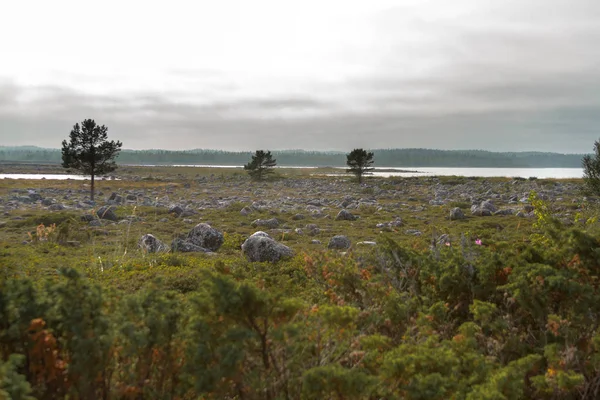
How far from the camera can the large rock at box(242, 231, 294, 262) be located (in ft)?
40.7

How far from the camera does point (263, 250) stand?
41.1ft

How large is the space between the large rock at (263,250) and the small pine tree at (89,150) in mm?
27172

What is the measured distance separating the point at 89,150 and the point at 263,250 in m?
29.2

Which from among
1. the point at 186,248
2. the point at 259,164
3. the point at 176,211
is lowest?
the point at 186,248

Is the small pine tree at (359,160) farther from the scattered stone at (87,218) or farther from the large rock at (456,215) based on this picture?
the scattered stone at (87,218)

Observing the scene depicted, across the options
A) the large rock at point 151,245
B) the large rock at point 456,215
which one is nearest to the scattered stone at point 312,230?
the large rock at point 151,245

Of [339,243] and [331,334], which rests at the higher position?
[331,334]

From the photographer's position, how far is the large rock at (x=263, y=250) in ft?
40.7

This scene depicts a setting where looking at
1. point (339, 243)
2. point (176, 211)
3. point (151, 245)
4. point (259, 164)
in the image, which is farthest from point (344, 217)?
point (259, 164)

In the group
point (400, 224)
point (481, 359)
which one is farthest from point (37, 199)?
point (481, 359)

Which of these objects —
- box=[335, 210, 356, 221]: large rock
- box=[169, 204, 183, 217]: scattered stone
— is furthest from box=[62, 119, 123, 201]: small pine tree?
box=[335, 210, 356, 221]: large rock

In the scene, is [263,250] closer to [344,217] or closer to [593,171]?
[344,217]

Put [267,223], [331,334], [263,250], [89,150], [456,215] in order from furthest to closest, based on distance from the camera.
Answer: [89,150]
[456,215]
[267,223]
[263,250]
[331,334]

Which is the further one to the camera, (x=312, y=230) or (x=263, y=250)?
(x=312, y=230)
